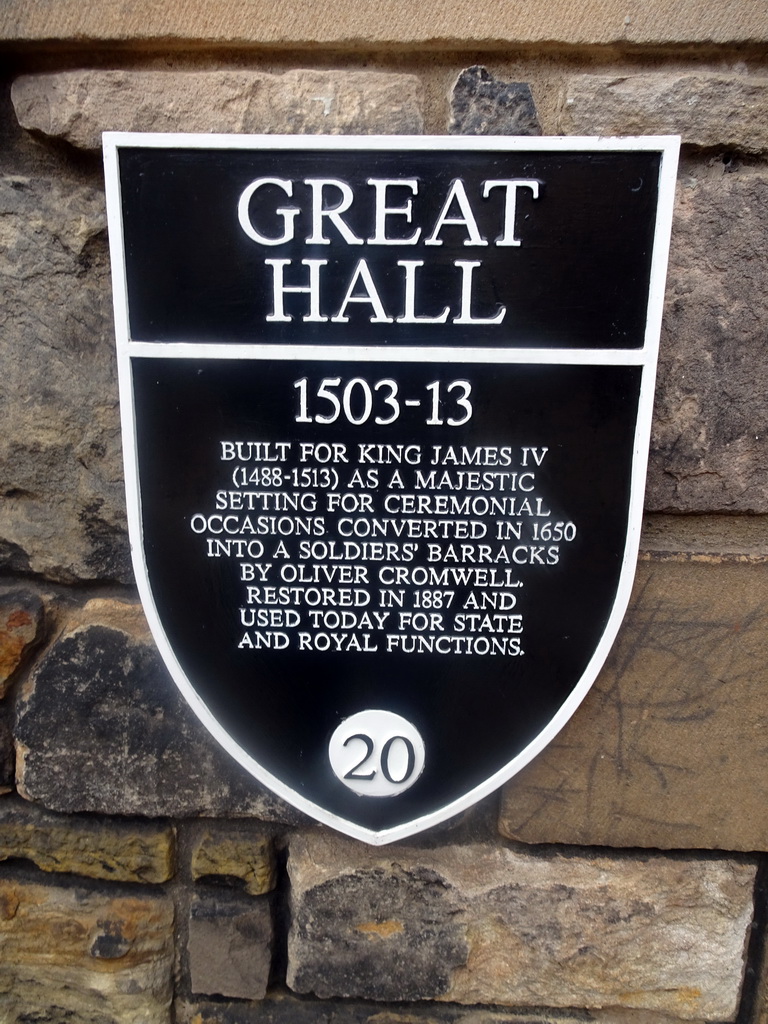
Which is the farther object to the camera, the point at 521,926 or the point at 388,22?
the point at 521,926

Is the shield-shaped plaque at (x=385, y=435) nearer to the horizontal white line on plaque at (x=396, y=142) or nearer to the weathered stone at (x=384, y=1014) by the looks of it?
the horizontal white line on plaque at (x=396, y=142)

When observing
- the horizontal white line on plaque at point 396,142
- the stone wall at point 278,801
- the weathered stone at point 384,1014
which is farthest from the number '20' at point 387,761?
the horizontal white line on plaque at point 396,142

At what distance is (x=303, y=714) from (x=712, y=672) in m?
0.51

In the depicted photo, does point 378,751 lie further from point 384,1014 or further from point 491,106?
point 491,106

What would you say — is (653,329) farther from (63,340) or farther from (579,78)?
(63,340)

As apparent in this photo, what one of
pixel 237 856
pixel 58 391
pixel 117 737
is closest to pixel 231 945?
pixel 237 856

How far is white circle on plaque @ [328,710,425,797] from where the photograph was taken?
35.6 inches

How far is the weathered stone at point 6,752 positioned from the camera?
38.7 inches

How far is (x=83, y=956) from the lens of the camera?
1.03m

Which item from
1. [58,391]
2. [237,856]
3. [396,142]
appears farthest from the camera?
[237,856]

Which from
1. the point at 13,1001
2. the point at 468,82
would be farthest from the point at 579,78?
the point at 13,1001

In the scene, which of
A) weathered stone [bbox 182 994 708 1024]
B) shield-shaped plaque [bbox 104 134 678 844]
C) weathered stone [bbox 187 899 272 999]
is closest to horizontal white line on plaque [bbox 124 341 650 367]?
shield-shaped plaque [bbox 104 134 678 844]

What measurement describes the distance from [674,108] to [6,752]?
113 centimetres

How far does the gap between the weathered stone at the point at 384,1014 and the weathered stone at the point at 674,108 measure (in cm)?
111
